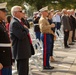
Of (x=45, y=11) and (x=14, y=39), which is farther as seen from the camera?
(x=45, y=11)

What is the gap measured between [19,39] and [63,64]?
361 cm

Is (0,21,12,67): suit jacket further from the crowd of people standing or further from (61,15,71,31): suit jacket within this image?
(61,15,71,31): suit jacket

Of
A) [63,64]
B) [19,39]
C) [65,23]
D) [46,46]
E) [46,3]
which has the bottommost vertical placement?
[63,64]

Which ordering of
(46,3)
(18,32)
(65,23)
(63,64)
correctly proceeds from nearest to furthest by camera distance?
(18,32)
(63,64)
(65,23)
(46,3)

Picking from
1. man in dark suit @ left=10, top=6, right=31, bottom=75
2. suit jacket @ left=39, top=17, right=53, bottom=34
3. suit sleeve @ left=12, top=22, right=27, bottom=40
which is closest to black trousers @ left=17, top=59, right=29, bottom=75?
man in dark suit @ left=10, top=6, right=31, bottom=75

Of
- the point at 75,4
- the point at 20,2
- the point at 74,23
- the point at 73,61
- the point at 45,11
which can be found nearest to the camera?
the point at 45,11

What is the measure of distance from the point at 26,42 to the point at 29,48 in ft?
0.47

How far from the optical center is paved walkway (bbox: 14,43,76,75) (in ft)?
26.4

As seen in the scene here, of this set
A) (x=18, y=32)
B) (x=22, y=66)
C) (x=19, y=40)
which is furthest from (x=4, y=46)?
(x=22, y=66)

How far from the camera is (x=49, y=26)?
8.09 m

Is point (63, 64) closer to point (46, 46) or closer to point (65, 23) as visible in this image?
point (46, 46)

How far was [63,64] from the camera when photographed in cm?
921

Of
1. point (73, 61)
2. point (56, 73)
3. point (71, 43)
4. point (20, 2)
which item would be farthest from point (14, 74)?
point (20, 2)

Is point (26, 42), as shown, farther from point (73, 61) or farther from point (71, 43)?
point (71, 43)
